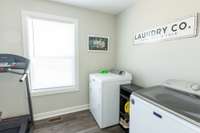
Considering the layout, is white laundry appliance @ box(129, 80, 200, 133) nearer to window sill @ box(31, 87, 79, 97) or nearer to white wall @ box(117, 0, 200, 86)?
white wall @ box(117, 0, 200, 86)

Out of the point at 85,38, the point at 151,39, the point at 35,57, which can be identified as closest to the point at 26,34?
the point at 35,57

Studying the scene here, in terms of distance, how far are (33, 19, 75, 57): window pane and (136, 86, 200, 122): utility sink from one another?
1803 mm

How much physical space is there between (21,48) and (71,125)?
1.66 metres

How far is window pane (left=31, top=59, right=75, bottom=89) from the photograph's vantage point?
2230mm

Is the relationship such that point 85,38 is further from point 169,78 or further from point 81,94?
point 169,78

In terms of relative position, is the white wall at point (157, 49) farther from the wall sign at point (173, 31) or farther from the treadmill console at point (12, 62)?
the treadmill console at point (12, 62)

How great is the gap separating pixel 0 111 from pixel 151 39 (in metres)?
2.86

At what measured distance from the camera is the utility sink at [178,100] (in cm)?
85

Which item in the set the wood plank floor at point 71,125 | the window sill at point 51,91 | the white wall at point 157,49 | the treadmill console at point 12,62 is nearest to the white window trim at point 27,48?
the window sill at point 51,91

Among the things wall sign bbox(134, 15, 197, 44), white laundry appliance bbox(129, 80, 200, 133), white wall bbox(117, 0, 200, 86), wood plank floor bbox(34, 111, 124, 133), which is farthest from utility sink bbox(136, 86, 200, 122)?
wood plank floor bbox(34, 111, 124, 133)

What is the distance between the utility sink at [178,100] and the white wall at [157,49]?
0.33 meters

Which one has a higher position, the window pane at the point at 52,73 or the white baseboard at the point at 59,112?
the window pane at the point at 52,73

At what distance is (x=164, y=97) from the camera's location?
116 centimetres

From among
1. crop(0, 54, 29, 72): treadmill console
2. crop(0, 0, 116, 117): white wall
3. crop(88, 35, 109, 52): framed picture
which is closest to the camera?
crop(0, 54, 29, 72): treadmill console
